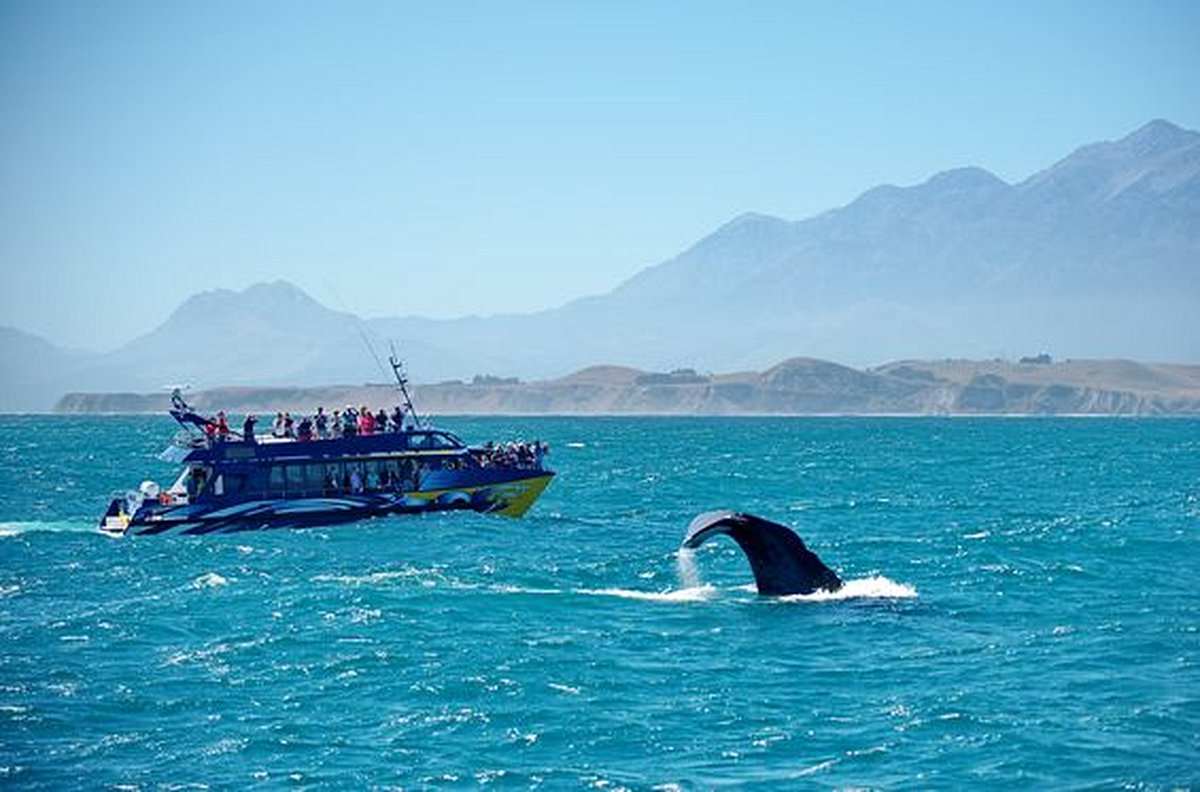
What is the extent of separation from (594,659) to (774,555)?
597 cm

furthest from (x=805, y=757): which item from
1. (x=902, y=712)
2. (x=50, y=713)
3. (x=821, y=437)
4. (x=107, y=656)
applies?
(x=821, y=437)

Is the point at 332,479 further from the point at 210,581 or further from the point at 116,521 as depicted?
the point at 210,581

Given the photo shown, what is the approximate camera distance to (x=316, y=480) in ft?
207

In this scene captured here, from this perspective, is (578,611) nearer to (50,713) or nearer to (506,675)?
(506,675)

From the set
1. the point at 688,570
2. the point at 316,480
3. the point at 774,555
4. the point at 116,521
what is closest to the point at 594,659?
the point at 774,555

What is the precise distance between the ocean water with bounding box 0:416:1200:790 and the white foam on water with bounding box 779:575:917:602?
17 centimetres

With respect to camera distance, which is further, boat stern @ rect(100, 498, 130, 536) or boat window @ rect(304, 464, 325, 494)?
boat window @ rect(304, 464, 325, 494)

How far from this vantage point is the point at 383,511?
2482 inches

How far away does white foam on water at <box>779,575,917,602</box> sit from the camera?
3691 centimetres

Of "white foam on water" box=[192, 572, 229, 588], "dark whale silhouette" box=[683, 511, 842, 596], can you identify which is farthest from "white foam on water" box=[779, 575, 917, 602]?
"white foam on water" box=[192, 572, 229, 588]

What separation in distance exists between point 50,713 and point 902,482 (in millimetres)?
68061

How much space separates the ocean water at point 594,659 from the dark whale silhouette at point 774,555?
556mm

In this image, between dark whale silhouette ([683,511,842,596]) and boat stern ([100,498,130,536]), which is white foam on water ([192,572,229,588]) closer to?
dark whale silhouette ([683,511,842,596])

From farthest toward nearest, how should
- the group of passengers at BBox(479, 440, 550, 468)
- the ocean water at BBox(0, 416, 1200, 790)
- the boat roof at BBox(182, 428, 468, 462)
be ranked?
the group of passengers at BBox(479, 440, 550, 468), the boat roof at BBox(182, 428, 468, 462), the ocean water at BBox(0, 416, 1200, 790)
